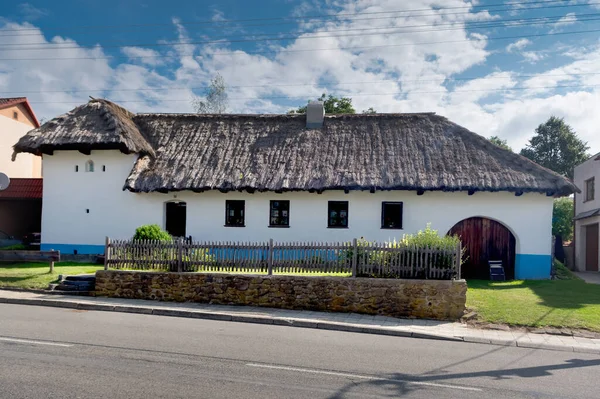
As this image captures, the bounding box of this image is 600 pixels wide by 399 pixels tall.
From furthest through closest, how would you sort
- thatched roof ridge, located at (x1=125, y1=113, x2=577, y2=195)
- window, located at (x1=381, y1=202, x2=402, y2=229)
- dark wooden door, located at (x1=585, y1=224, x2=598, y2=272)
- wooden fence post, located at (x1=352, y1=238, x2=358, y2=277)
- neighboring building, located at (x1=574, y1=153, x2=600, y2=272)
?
dark wooden door, located at (x1=585, y1=224, x2=598, y2=272)
neighboring building, located at (x1=574, y1=153, x2=600, y2=272)
window, located at (x1=381, y1=202, x2=402, y2=229)
thatched roof ridge, located at (x1=125, y1=113, x2=577, y2=195)
wooden fence post, located at (x1=352, y1=238, x2=358, y2=277)

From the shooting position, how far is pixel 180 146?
2067cm

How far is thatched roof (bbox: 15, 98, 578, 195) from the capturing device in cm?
1756

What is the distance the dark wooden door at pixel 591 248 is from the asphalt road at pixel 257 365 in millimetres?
19628

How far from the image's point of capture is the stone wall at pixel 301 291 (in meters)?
11.4

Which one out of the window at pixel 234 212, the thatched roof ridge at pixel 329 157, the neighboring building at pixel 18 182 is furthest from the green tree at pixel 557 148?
the neighboring building at pixel 18 182

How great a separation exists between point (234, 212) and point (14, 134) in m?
20.6

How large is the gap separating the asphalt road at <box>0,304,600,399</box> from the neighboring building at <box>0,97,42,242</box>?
15.7 meters

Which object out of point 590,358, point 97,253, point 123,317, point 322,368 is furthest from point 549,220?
point 97,253

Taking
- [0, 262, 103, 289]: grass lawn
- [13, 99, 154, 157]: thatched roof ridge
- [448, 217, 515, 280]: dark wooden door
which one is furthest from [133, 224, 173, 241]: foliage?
[448, 217, 515, 280]: dark wooden door

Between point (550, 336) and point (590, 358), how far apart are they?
1447 millimetres

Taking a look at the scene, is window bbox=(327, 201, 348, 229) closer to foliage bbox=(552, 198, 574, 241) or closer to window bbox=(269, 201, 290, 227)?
window bbox=(269, 201, 290, 227)

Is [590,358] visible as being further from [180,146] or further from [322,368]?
[180,146]

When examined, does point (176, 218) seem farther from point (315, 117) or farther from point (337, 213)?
point (315, 117)

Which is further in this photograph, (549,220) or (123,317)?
(549,220)
